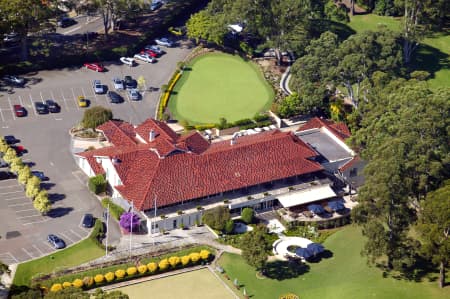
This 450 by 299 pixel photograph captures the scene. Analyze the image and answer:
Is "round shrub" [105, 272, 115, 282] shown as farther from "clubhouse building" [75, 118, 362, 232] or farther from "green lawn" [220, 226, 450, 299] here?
"green lawn" [220, 226, 450, 299]

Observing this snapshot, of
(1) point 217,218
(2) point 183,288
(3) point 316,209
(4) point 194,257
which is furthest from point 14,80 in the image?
(2) point 183,288

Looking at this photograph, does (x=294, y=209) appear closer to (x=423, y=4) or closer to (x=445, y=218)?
(x=445, y=218)

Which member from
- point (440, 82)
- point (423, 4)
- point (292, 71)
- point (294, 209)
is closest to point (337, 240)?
point (294, 209)

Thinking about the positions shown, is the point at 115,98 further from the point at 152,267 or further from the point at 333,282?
the point at 333,282

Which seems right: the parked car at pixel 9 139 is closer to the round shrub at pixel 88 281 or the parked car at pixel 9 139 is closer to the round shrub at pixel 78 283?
the round shrub at pixel 88 281

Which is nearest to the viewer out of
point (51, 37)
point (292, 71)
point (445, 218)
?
point (445, 218)

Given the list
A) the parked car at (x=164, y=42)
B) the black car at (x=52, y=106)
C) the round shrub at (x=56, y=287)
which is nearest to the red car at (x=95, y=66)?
the parked car at (x=164, y=42)
